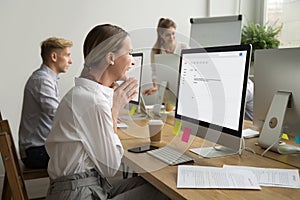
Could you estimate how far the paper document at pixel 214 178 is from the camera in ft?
3.99

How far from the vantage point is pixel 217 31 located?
2883 millimetres

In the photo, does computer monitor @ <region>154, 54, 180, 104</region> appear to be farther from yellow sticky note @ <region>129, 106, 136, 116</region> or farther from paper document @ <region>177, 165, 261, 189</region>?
paper document @ <region>177, 165, 261, 189</region>

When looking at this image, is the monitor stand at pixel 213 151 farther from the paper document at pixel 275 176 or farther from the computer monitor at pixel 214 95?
the paper document at pixel 275 176

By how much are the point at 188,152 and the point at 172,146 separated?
0.13 m

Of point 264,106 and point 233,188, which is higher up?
point 264,106

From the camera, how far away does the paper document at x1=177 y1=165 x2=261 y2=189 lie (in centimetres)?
122

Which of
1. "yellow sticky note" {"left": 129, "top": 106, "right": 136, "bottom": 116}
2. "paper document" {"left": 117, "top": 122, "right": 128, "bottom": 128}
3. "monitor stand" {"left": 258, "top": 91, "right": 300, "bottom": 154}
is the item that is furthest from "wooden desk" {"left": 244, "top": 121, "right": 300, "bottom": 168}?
"yellow sticky note" {"left": 129, "top": 106, "right": 136, "bottom": 116}

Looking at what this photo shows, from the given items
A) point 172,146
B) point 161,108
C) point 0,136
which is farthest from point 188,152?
point 161,108

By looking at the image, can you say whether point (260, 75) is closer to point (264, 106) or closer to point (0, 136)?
point (264, 106)

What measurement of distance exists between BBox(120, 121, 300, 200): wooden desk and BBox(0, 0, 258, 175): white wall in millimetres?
→ 1330

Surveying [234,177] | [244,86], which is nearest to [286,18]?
[244,86]

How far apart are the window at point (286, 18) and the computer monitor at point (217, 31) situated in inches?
52.5

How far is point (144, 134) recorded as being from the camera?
2.05 metres

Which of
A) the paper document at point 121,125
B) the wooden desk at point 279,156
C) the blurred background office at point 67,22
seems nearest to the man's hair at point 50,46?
the blurred background office at point 67,22
